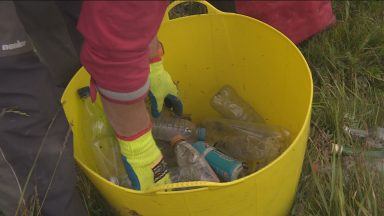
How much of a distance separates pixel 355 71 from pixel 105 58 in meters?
1.14

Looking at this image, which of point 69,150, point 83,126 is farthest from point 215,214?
point 83,126

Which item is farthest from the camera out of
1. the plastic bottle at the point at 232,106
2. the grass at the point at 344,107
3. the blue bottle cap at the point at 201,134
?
the plastic bottle at the point at 232,106

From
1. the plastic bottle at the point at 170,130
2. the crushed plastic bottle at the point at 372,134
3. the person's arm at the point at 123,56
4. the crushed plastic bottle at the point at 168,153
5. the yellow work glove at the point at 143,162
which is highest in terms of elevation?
the person's arm at the point at 123,56

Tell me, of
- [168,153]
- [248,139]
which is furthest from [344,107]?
[168,153]

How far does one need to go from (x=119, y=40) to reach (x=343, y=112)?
972mm

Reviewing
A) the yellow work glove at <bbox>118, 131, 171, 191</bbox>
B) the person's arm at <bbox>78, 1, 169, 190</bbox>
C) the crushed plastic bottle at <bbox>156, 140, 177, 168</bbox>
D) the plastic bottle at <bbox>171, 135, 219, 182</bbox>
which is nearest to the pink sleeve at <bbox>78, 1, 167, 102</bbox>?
the person's arm at <bbox>78, 1, 169, 190</bbox>

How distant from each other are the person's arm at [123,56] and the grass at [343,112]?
36 centimetres

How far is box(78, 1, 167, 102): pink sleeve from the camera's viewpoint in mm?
1016

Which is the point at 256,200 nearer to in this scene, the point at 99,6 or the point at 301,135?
the point at 301,135

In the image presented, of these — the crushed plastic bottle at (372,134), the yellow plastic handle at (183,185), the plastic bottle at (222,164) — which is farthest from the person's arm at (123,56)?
the crushed plastic bottle at (372,134)

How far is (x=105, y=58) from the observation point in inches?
42.9

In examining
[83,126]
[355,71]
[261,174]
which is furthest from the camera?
[355,71]

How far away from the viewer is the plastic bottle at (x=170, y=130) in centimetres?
174

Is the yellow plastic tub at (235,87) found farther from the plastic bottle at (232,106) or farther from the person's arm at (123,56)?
the person's arm at (123,56)
